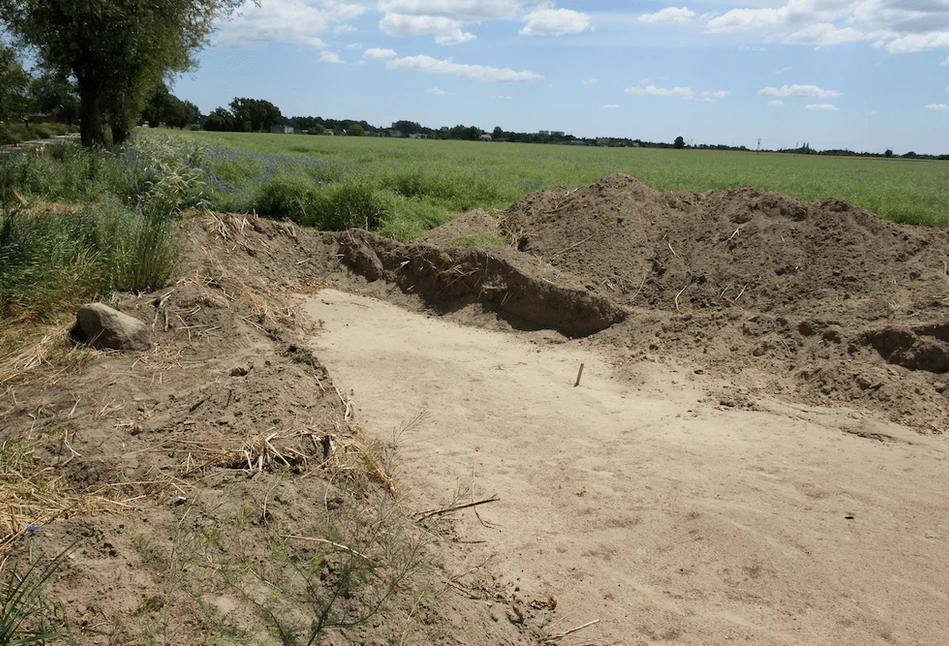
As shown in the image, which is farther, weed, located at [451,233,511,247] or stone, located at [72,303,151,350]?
weed, located at [451,233,511,247]

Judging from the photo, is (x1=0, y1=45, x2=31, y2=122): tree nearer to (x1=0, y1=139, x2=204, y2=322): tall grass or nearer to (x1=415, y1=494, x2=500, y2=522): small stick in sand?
(x1=0, y1=139, x2=204, y2=322): tall grass

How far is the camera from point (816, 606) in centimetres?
347

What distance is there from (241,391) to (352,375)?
1.95 m

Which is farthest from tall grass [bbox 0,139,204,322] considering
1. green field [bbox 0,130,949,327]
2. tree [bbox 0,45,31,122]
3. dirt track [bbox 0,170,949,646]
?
tree [bbox 0,45,31,122]

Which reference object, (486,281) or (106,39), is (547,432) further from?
(106,39)

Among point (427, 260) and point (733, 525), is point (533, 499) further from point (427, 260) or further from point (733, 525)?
point (427, 260)

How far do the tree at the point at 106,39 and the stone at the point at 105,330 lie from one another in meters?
9.68

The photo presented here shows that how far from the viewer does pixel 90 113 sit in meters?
16.4

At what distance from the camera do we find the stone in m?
5.10

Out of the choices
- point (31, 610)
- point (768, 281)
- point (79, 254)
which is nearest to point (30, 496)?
point (31, 610)

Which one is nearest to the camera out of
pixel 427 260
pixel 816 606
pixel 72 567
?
pixel 72 567

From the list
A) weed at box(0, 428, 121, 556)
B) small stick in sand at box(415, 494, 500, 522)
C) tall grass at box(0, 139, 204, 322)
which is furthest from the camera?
tall grass at box(0, 139, 204, 322)

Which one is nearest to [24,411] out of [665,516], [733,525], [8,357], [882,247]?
[8,357]

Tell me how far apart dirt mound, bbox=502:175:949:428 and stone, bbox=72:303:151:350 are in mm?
4601
